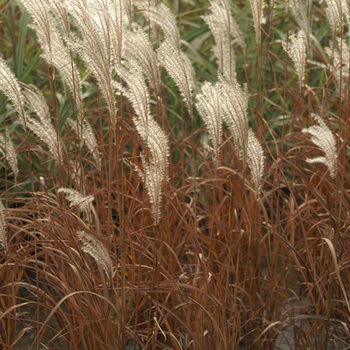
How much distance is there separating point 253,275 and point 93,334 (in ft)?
2.44

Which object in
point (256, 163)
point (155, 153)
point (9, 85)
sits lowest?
point (256, 163)

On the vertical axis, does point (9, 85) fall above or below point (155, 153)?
above

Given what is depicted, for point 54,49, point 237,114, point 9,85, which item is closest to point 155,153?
point 237,114

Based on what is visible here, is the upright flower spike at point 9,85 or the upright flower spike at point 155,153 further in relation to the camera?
the upright flower spike at point 9,85

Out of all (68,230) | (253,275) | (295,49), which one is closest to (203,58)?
(295,49)

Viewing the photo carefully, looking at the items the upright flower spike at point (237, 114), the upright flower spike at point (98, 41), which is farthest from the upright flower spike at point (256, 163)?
the upright flower spike at point (98, 41)

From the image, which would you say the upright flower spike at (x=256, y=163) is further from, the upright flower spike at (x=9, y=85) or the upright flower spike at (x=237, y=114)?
the upright flower spike at (x=9, y=85)

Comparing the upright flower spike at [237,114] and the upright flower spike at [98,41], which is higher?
the upright flower spike at [98,41]

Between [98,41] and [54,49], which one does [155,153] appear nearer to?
[98,41]

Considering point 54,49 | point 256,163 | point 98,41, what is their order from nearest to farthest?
point 98,41
point 256,163
point 54,49

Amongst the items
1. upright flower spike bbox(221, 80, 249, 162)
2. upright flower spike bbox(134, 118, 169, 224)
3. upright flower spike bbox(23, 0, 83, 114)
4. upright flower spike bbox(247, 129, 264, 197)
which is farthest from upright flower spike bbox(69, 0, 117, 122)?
upright flower spike bbox(247, 129, 264, 197)

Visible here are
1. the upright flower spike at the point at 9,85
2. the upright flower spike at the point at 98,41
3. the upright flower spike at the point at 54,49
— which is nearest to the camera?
the upright flower spike at the point at 98,41

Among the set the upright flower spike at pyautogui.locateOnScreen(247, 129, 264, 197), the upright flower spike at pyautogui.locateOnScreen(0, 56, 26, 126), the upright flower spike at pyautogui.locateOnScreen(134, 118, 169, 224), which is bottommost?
the upright flower spike at pyautogui.locateOnScreen(247, 129, 264, 197)

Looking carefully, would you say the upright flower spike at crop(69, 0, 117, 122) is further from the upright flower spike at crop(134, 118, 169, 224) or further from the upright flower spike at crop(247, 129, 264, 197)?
the upright flower spike at crop(247, 129, 264, 197)
